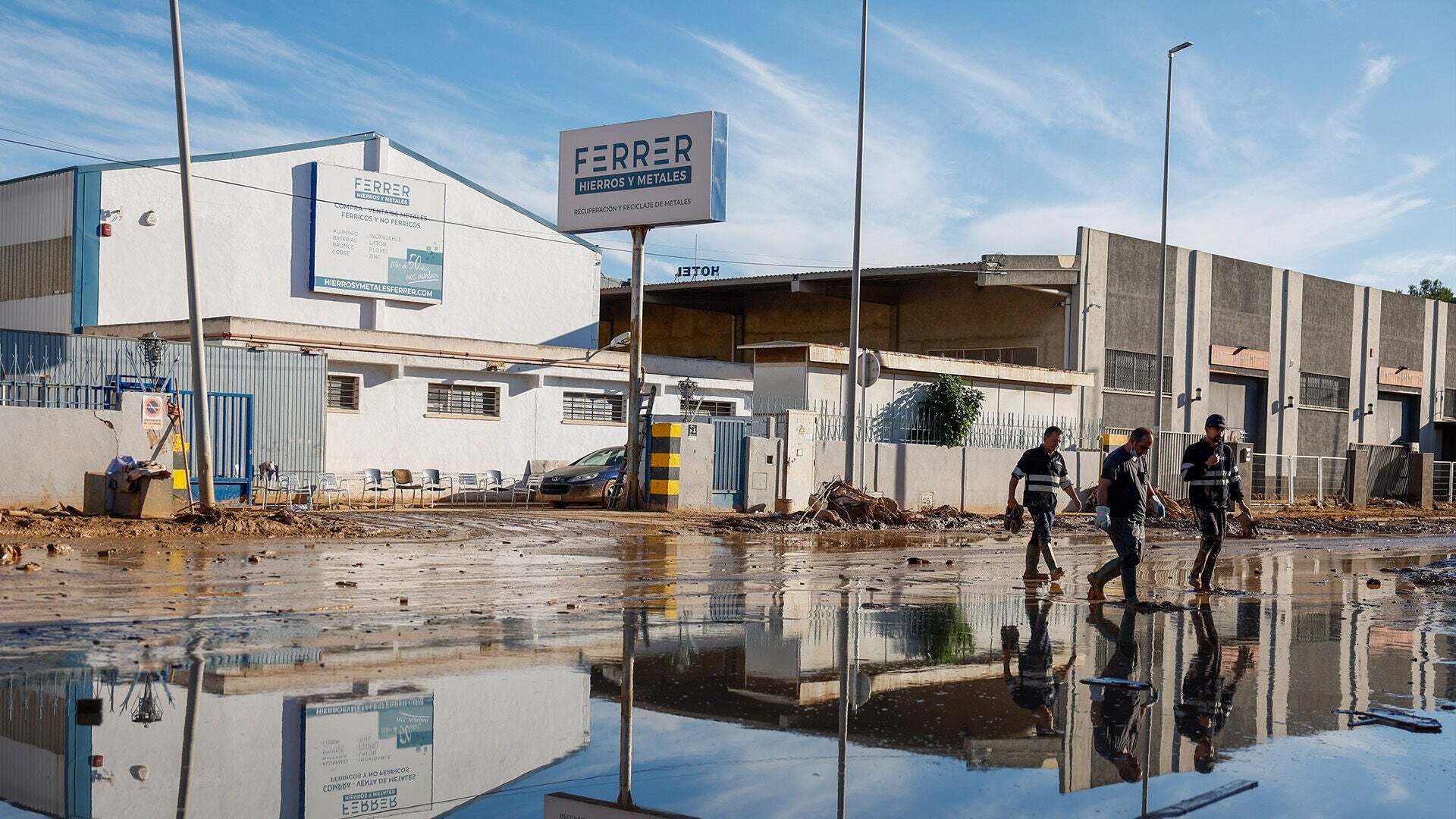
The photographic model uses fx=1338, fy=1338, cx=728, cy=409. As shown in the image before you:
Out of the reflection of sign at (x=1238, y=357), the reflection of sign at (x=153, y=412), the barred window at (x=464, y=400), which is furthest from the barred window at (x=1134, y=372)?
the reflection of sign at (x=153, y=412)

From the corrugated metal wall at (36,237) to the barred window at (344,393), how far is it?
8.90 metres

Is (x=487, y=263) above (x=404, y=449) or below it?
above

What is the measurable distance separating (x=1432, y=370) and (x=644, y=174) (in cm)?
4112

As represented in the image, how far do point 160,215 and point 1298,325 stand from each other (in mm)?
38766

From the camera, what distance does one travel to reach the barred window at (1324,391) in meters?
50.3

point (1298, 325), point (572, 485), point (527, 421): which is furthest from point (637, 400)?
point (1298, 325)

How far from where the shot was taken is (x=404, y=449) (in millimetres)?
30562

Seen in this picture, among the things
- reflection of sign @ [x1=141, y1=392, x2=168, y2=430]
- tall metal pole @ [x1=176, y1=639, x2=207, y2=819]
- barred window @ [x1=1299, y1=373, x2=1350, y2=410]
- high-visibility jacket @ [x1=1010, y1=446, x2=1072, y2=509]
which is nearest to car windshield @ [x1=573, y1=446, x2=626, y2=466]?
reflection of sign @ [x1=141, y1=392, x2=168, y2=430]

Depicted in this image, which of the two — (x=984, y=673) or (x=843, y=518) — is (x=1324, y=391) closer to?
(x=843, y=518)

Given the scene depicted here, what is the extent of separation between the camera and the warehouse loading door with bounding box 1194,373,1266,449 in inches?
1847

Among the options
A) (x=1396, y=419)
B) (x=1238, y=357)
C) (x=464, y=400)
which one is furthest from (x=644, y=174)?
(x=1396, y=419)

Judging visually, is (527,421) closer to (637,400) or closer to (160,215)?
(637,400)

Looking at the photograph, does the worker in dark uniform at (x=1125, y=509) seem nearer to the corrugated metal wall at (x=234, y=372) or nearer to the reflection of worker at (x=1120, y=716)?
the reflection of worker at (x=1120, y=716)

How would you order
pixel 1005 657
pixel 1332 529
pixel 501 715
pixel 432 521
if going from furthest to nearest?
pixel 1332 529 → pixel 432 521 → pixel 1005 657 → pixel 501 715
